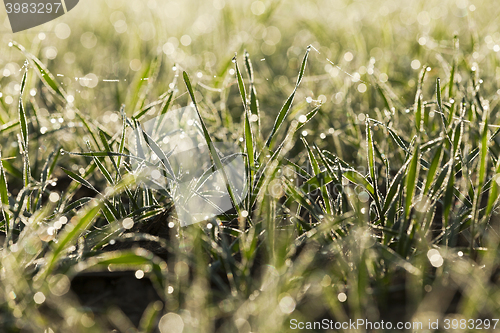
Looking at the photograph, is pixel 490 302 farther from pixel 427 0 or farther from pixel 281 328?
pixel 427 0

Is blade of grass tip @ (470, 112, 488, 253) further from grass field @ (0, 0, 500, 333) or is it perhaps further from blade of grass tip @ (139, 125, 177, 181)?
blade of grass tip @ (139, 125, 177, 181)

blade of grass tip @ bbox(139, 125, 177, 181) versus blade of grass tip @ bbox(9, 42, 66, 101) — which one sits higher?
blade of grass tip @ bbox(9, 42, 66, 101)

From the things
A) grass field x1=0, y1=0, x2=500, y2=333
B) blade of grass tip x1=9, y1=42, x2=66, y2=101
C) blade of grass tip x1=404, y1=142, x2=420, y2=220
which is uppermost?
blade of grass tip x1=9, y1=42, x2=66, y2=101

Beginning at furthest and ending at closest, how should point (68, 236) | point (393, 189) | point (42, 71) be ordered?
1. point (42, 71)
2. point (393, 189)
3. point (68, 236)

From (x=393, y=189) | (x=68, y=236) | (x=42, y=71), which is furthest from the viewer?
(x=42, y=71)

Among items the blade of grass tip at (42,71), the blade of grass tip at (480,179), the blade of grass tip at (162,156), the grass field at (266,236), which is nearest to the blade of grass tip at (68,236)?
the grass field at (266,236)

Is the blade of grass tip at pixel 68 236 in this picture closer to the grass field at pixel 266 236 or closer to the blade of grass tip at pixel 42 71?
the grass field at pixel 266 236

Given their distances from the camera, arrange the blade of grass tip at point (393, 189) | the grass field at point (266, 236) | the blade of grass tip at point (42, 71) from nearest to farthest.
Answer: the grass field at point (266, 236)
the blade of grass tip at point (393, 189)
the blade of grass tip at point (42, 71)

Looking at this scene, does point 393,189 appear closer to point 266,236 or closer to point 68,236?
point 266,236

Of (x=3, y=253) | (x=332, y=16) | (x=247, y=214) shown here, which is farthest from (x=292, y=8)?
(x=3, y=253)

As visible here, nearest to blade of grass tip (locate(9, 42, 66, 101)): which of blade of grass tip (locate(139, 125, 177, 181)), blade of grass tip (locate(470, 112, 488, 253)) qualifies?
blade of grass tip (locate(139, 125, 177, 181))

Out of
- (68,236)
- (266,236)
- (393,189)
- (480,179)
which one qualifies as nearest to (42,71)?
(68,236)
